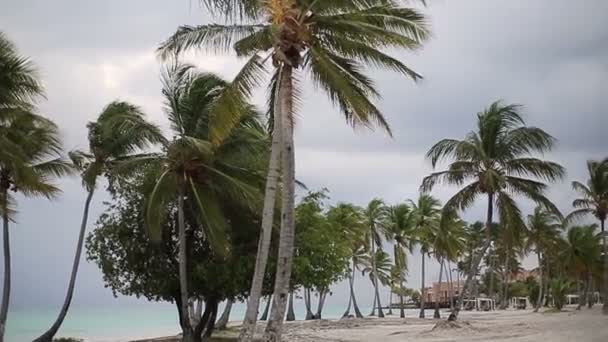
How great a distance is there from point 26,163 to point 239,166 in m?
6.81

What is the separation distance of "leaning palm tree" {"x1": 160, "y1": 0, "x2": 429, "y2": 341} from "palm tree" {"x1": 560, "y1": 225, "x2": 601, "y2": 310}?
Answer: 3692 centimetres

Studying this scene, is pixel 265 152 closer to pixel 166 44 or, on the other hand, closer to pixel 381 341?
pixel 166 44

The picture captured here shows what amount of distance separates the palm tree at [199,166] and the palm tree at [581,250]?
3391cm

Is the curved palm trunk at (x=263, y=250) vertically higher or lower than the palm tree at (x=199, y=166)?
lower

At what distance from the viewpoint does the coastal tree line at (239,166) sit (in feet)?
46.5

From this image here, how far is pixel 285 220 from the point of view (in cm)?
1378

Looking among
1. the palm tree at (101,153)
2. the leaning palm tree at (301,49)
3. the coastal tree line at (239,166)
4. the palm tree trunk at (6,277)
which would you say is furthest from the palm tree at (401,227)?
the leaning palm tree at (301,49)

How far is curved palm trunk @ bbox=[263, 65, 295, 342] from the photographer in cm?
1337

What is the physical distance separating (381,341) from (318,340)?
302 cm

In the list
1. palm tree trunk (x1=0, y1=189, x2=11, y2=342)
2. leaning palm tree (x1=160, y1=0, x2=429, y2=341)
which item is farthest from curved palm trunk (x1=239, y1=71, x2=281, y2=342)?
palm tree trunk (x1=0, y1=189, x2=11, y2=342)

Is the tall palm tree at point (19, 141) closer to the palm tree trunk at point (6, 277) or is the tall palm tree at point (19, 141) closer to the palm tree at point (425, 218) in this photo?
the palm tree trunk at point (6, 277)

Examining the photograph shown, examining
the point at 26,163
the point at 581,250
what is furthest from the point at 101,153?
the point at 581,250

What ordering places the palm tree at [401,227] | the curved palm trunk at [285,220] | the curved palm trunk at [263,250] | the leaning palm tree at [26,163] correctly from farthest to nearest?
the palm tree at [401,227], the leaning palm tree at [26,163], the curved palm trunk at [263,250], the curved palm trunk at [285,220]

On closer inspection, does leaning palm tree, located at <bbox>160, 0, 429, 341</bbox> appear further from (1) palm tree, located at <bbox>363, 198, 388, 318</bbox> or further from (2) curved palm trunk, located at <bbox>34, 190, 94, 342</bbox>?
(1) palm tree, located at <bbox>363, 198, 388, 318</bbox>
